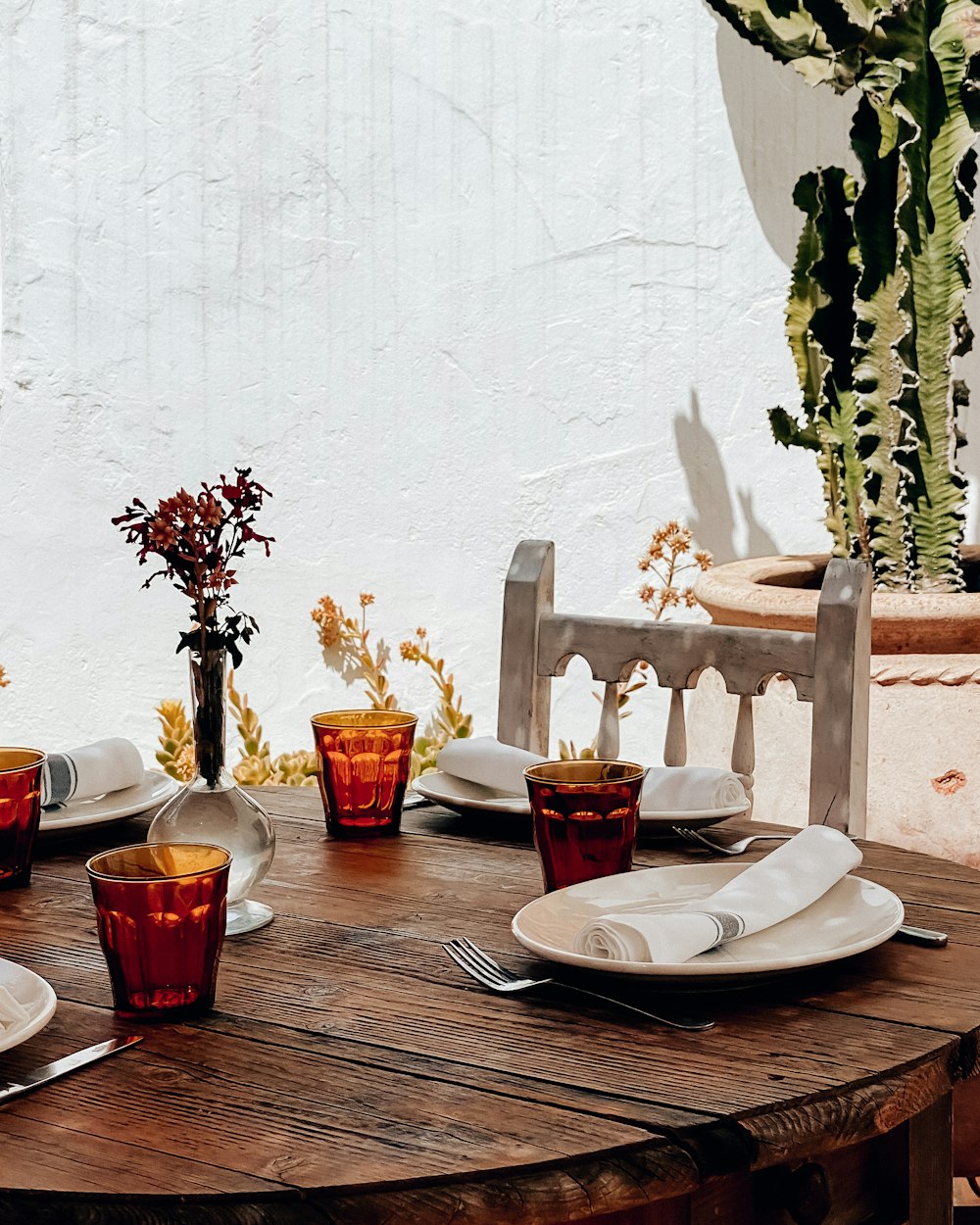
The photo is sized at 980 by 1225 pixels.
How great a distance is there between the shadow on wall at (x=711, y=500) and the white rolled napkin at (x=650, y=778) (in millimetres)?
1999

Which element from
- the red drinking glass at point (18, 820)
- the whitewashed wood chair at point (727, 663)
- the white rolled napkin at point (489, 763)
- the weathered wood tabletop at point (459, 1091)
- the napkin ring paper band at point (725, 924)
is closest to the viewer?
the weathered wood tabletop at point (459, 1091)

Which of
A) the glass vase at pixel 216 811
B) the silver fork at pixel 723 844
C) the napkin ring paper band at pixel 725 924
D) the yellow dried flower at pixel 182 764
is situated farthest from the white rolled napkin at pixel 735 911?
the yellow dried flower at pixel 182 764

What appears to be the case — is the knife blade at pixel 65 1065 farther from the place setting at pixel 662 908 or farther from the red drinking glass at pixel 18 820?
the red drinking glass at pixel 18 820

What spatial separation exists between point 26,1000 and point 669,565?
2616 mm

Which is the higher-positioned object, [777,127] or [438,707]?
[777,127]

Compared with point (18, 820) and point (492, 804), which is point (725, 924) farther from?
point (18, 820)

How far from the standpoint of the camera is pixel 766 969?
2.78ft

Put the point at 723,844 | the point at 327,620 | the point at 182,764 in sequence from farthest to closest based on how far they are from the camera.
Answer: the point at 327,620
the point at 182,764
the point at 723,844

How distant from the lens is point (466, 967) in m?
0.92

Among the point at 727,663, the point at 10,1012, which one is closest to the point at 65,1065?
the point at 10,1012

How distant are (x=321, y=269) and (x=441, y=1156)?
9.30ft

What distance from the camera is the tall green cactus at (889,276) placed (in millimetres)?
2648

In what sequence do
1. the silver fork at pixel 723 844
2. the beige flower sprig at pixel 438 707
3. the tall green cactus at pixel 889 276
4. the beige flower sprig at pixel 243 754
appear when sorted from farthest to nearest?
the beige flower sprig at pixel 438 707 < the beige flower sprig at pixel 243 754 < the tall green cactus at pixel 889 276 < the silver fork at pixel 723 844

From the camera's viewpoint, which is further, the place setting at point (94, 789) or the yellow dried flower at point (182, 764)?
the yellow dried flower at point (182, 764)
